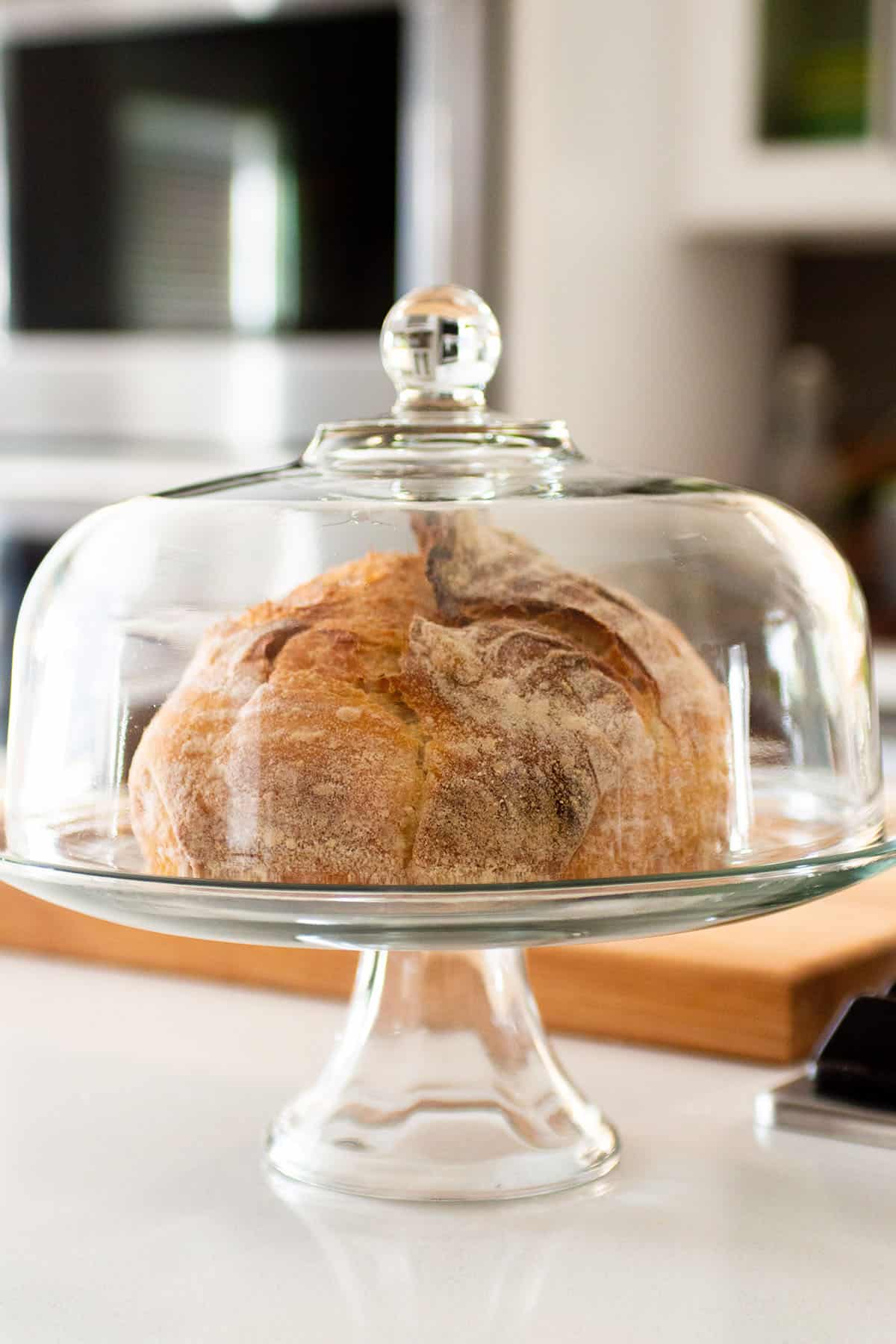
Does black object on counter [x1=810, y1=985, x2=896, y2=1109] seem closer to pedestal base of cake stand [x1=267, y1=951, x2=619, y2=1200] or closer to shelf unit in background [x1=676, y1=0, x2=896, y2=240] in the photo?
pedestal base of cake stand [x1=267, y1=951, x2=619, y2=1200]

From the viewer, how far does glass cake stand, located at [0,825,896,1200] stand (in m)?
0.50

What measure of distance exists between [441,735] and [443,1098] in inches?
5.2

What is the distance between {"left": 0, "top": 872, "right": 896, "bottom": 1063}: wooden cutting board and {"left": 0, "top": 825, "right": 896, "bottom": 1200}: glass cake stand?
119mm

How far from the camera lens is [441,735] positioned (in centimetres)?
54

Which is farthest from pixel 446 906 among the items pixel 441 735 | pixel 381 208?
pixel 381 208

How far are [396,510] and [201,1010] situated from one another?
286mm

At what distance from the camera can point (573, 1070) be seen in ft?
2.33

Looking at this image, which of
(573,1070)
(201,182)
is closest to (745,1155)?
(573,1070)

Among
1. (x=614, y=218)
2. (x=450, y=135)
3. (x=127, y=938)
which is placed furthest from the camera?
(x=614, y=218)

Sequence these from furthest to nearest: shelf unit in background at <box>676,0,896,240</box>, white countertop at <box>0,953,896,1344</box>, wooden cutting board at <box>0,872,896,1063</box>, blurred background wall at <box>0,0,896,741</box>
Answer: shelf unit in background at <box>676,0,896,240</box> < blurred background wall at <box>0,0,896,741</box> < wooden cutting board at <box>0,872,896,1063</box> < white countertop at <box>0,953,896,1344</box>

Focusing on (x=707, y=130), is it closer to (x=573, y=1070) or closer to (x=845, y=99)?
(x=845, y=99)

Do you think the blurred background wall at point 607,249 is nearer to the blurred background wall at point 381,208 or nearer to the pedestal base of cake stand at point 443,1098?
the blurred background wall at point 381,208

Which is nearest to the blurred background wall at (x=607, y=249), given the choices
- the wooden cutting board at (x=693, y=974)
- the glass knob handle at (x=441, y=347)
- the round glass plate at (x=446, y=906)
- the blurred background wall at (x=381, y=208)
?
the blurred background wall at (x=381, y=208)

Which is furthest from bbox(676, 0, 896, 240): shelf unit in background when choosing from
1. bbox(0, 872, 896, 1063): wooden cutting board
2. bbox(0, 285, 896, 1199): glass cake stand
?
bbox(0, 285, 896, 1199): glass cake stand
